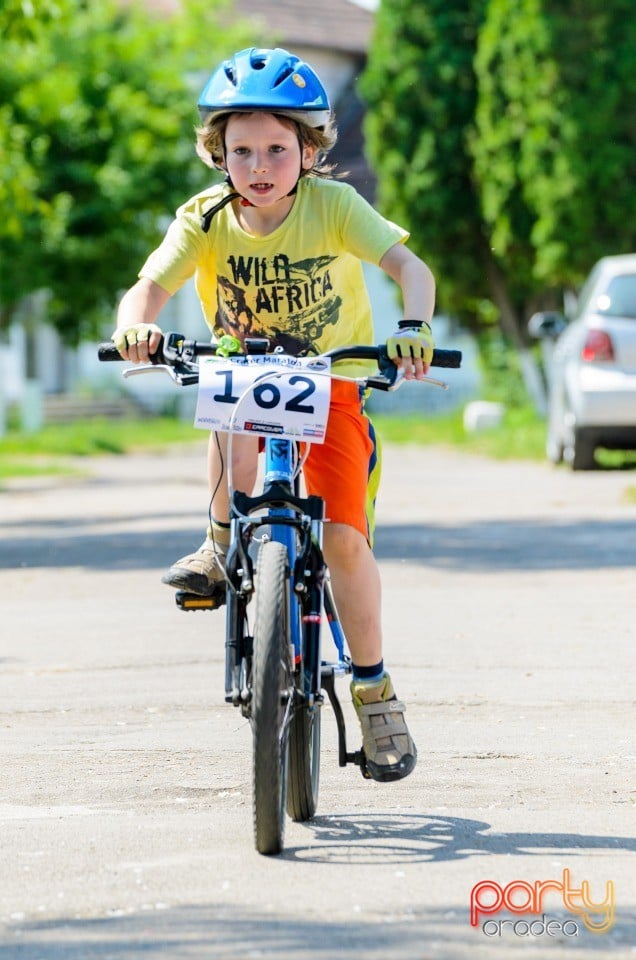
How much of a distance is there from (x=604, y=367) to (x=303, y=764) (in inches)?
506

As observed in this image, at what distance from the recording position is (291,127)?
5.33 m

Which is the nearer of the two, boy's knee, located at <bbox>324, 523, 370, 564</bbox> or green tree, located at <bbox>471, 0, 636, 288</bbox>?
boy's knee, located at <bbox>324, 523, 370, 564</bbox>

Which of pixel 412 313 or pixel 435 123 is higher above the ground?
pixel 435 123

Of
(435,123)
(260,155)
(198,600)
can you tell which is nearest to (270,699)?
(198,600)

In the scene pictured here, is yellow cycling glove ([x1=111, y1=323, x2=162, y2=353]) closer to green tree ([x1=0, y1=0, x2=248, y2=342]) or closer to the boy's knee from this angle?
the boy's knee

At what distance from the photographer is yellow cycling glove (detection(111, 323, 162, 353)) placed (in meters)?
5.05

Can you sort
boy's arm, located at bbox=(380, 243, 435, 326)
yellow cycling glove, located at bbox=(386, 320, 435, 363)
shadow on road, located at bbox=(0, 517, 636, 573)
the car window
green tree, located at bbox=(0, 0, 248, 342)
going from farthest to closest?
green tree, located at bbox=(0, 0, 248, 342) → the car window → shadow on road, located at bbox=(0, 517, 636, 573) → boy's arm, located at bbox=(380, 243, 435, 326) → yellow cycling glove, located at bbox=(386, 320, 435, 363)

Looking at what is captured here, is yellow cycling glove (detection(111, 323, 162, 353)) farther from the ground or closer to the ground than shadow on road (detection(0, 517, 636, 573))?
farther from the ground

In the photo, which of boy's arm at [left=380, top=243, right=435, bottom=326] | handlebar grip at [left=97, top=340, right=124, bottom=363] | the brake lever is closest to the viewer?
the brake lever

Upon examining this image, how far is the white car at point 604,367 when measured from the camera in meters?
17.5

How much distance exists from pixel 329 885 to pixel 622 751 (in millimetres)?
1843

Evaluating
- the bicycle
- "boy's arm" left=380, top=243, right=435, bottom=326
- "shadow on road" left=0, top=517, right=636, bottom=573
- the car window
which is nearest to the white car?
the car window

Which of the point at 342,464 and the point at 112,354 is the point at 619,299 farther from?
the point at 112,354

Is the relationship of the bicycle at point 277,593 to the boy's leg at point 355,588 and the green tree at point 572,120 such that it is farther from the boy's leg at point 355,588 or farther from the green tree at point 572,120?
the green tree at point 572,120
